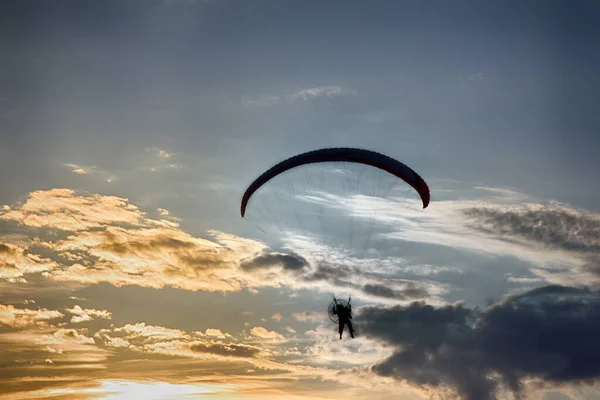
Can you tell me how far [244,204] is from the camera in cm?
5553

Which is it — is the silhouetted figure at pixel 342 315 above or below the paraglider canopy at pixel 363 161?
below

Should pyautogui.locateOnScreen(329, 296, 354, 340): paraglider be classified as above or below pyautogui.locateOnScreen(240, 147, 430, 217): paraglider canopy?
below

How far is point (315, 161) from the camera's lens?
5175 cm

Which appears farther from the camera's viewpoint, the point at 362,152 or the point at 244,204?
the point at 244,204

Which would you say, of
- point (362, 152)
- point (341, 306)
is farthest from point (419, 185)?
point (341, 306)

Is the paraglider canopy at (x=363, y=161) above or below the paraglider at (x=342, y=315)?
above

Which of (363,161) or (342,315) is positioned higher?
(363,161)

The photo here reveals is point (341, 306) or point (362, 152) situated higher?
point (362, 152)

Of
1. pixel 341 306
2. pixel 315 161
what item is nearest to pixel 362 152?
pixel 315 161

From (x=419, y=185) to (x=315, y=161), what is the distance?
7.91 m

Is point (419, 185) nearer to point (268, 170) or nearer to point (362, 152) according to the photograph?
point (362, 152)

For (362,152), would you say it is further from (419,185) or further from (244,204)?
(244,204)

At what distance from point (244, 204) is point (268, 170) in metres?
3.66

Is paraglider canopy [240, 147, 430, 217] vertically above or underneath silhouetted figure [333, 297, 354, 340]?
above
